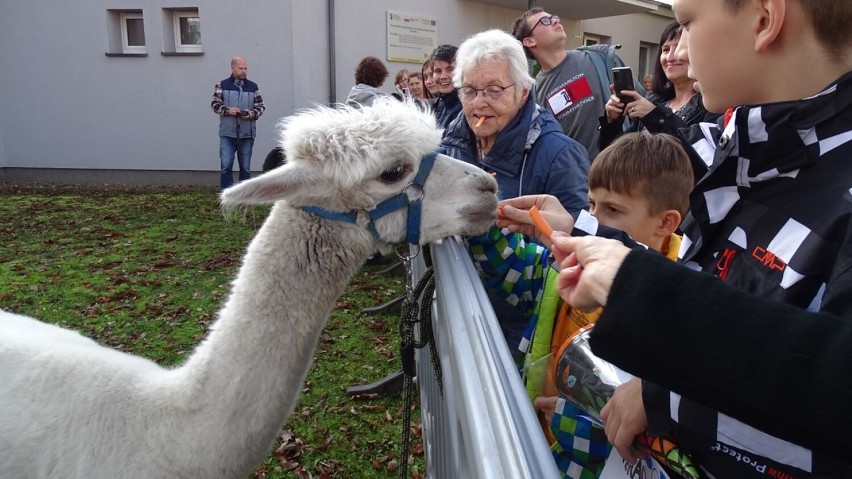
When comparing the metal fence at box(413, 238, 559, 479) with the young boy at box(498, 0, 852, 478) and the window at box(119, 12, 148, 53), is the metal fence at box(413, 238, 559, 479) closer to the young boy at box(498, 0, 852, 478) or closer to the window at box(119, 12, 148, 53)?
the young boy at box(498, 0, 852, 478)

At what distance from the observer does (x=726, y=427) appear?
88 centimetres

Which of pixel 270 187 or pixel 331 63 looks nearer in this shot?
pixel 270 187

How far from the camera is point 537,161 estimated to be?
7.66 feet

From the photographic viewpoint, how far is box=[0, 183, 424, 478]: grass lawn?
329 cm

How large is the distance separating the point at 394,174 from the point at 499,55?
894 millimetres

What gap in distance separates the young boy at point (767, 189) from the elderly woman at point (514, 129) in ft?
4.20

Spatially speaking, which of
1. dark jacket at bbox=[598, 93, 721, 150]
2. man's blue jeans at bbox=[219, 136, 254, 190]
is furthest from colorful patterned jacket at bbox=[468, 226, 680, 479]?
man's blue jeans at bbox=[219, 136, 254, 190]

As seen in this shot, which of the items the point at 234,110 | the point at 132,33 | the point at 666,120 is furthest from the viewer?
the point at 132,33

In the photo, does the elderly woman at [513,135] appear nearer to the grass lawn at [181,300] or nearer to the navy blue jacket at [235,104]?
the grass lawn at [181,300]

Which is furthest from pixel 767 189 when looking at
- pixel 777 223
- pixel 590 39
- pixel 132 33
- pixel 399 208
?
pixel 590 39

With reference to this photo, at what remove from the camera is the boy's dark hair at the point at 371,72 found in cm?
670

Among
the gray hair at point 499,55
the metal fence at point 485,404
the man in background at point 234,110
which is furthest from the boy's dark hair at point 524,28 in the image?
the man in background at point 234,110

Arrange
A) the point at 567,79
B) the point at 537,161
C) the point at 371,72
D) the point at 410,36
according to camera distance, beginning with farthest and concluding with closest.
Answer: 1. the point at 410,36
2. the point at 371,72
3. the point at 567,79
4. the point at 537,161

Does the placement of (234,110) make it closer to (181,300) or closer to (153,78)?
(153,78)
